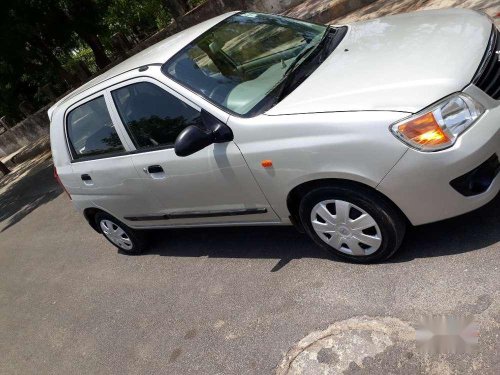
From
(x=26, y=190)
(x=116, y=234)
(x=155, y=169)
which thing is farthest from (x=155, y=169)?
(x=26, y=190)

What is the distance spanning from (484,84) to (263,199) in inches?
63.2

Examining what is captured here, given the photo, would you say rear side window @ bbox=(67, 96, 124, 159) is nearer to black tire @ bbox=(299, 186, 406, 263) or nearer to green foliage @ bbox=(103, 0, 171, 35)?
black tire @ bbox=(299, 186, 406, 263)

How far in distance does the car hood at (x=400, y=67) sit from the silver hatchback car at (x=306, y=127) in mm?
12

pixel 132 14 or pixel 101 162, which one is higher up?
pixel 132 14

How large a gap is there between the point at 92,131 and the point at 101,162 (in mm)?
301

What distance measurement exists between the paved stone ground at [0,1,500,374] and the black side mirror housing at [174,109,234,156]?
3.97 feet

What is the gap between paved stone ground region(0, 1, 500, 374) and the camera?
9.28 feet

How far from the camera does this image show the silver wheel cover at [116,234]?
5.08 metres

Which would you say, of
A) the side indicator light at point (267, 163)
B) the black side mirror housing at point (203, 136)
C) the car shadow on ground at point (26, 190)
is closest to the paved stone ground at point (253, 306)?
the side indicator light at point (267, 163)

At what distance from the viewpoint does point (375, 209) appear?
9.95ft

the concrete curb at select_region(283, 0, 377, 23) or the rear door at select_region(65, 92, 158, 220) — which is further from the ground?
the rear door at select_region(65, 92, 158, 220)

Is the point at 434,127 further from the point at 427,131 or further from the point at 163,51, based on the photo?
the point at 163,51

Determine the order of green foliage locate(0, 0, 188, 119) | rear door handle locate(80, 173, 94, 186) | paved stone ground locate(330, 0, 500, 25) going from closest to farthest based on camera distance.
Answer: rear door handle locate(80, 173, 94, 186), paved stone ground locate(330, 0, 500, 25), green foliage locate(0, 0, 188, 119)

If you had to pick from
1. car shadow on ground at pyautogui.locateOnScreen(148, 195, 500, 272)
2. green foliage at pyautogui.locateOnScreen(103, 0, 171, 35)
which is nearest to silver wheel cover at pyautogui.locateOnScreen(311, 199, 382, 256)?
car shadow on ground at pyautogui.locateOnScreen(148, 195, 500, 272)
